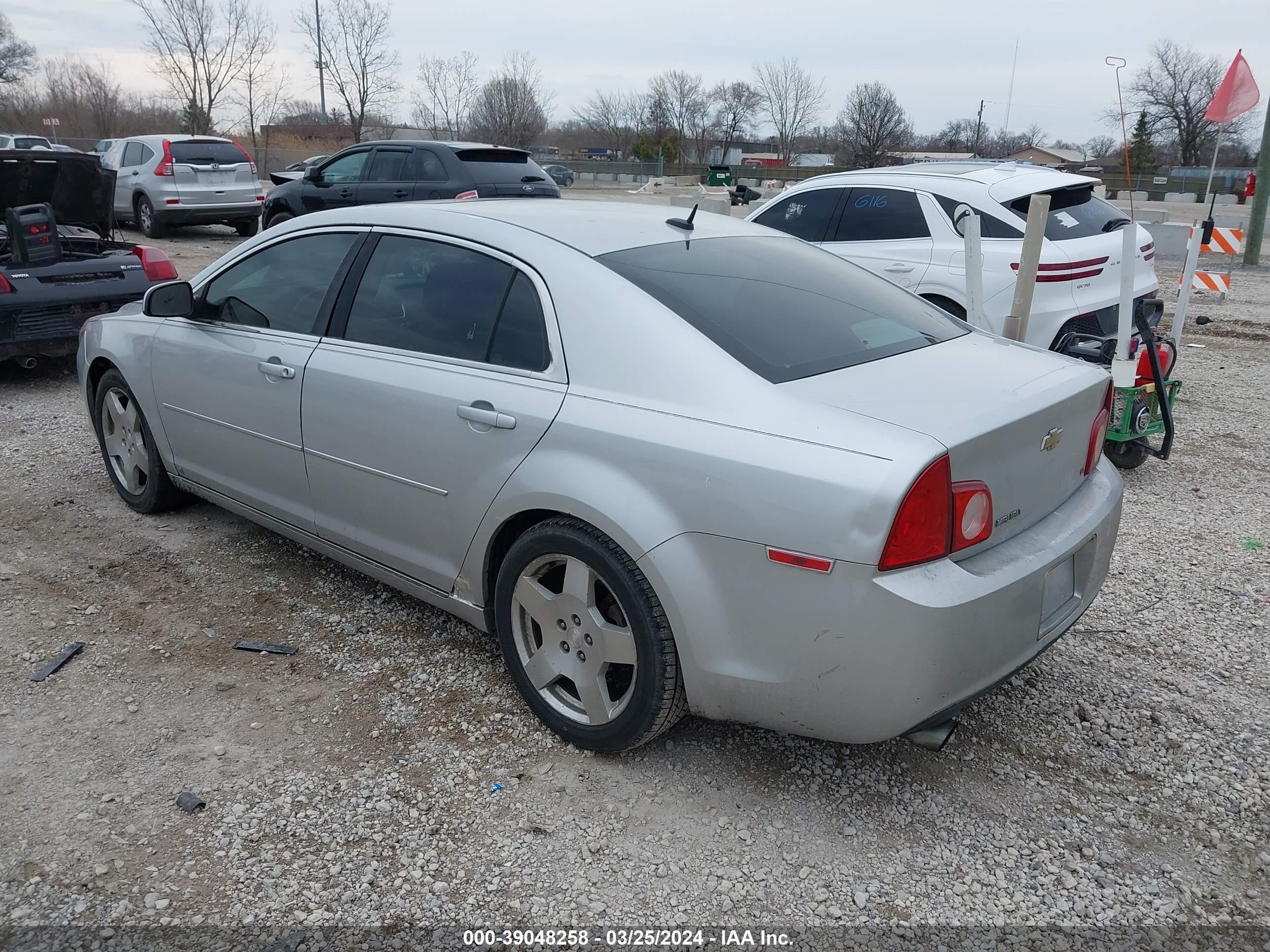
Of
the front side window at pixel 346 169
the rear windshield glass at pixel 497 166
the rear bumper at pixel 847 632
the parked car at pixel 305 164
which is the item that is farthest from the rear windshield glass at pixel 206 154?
the rear bumper at pixel 847 632

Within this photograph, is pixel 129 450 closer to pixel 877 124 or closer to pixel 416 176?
pixel 416 176

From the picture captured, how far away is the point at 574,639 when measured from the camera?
2.88 m

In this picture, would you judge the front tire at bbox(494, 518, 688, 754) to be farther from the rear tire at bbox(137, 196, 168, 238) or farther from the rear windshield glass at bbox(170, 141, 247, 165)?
the rear tire at bbox(137, 196, 168, 238)

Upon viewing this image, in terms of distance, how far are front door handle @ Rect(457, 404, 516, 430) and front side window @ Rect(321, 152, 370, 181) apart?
36.2 feet

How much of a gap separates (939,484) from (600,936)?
136cm

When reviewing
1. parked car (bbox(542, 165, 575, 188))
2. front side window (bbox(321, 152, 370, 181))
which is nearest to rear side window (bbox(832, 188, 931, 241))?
front side window (bbox(321, 152, 370, 181))

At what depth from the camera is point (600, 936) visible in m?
2.30

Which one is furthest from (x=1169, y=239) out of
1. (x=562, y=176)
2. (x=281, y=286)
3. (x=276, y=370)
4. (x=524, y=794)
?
(x=562, y=176)

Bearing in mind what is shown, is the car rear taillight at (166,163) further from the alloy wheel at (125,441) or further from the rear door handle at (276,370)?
the rear door handle at (276,370)

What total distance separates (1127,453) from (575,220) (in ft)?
13.1

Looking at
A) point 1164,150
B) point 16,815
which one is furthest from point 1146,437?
point 1164,150

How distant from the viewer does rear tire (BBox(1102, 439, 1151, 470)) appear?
5.62 m

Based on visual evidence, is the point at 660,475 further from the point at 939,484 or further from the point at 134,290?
the point at 134,290

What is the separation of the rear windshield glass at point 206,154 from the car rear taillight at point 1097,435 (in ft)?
54.1
